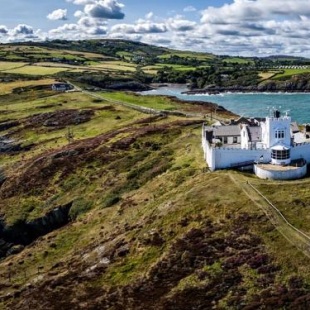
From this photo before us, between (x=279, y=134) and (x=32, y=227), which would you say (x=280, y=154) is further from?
(x=32, y=227)

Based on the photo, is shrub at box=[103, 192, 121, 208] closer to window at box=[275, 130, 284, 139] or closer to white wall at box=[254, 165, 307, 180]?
white wall at box=[254, 165, 307, 180]

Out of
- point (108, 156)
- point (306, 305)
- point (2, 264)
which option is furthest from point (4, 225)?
point (306, 305)

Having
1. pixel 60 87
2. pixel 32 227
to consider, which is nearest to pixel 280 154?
pixel 32 227

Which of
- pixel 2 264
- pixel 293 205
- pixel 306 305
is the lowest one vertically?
pixel 2 264

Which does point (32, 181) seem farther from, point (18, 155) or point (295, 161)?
point (295, 161)

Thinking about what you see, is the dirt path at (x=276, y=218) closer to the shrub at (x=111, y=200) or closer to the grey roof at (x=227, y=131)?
the grey roof at (x=227, y=131)
